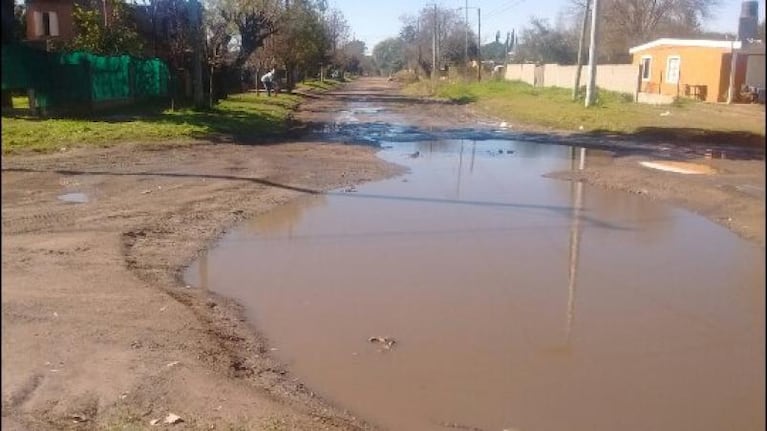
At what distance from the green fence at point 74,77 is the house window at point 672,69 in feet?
73.3

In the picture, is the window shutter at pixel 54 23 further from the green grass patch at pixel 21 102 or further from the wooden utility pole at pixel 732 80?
the wooden utility pole at pixel 732 80

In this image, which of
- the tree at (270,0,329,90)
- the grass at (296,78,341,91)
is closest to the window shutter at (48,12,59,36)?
the tree at (270,0,329,90)

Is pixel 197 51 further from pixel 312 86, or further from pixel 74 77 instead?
pixel 312 86

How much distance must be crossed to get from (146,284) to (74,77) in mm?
15890

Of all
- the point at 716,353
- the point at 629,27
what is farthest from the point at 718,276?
the point at 629,27

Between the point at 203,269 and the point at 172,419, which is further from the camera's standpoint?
the point at 203,269

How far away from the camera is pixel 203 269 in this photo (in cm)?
852

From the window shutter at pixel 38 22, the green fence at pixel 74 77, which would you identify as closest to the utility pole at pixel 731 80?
the green fence at pixel 74 77

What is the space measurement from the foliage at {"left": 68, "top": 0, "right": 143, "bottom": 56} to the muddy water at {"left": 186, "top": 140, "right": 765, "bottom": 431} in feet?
63.2

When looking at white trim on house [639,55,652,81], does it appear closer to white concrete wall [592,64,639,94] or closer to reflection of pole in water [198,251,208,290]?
white concrete wall [592,64,639,94]

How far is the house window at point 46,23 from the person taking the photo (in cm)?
2016

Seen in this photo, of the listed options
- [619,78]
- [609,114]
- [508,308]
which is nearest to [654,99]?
[619,78]

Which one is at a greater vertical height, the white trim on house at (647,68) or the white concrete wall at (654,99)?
the white trim on house at (647,68)

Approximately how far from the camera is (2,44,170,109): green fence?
1975 cm
